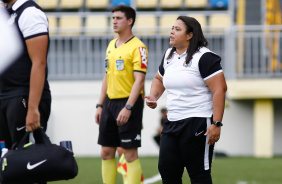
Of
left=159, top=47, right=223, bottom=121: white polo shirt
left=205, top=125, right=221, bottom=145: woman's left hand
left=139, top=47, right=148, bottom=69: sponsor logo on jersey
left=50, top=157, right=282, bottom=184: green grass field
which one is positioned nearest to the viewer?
left=205, top=125, right=221, bottom=145: woman's left hand

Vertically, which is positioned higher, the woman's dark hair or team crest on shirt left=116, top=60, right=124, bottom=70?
the woman's dark hair

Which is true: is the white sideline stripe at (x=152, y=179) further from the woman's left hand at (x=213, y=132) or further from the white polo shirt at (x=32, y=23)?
the white polo shirt at (x=32, y=23)

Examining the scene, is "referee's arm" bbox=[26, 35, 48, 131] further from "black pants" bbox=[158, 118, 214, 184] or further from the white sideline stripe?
the white sideline stripe

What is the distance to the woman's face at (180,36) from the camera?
6.15m

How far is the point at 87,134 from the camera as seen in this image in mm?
17969

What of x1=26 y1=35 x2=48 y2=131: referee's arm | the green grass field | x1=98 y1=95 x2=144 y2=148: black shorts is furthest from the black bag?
the green grass field

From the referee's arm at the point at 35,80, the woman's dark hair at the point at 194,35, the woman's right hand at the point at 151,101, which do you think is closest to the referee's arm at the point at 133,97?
the woman's right hand at the point at 151,101

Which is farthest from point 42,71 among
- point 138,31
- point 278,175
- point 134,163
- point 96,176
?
point 138,31

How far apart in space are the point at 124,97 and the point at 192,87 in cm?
160

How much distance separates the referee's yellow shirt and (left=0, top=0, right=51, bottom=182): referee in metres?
2.00

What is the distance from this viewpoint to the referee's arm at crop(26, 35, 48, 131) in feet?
17.2

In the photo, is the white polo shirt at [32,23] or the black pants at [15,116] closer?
the white polo shirt at [32,23]

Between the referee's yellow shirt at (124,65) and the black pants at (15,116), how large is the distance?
2068 millimetres

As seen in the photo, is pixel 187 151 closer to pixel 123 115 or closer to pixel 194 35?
pixel 194 35
